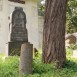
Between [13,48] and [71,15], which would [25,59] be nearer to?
[13,48]

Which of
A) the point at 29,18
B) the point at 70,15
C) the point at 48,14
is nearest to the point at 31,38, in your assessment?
the point at 29,18

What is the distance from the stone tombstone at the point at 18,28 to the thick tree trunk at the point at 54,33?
4.60m

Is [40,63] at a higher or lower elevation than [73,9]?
lower

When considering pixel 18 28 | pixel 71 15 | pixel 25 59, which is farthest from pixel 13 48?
pixel 71 15

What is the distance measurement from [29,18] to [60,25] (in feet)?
45.0

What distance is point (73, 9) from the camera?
28422mm

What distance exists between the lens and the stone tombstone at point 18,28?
13329mm

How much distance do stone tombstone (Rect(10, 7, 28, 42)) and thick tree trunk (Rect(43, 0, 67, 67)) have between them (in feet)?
15.1

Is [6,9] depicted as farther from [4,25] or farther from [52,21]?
[52,21]

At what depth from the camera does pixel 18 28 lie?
13539 millimetres

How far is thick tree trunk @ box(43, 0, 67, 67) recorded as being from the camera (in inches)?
341

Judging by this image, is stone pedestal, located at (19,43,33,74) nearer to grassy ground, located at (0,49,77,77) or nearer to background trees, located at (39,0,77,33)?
grassy ground, located at (0,49,77,77)

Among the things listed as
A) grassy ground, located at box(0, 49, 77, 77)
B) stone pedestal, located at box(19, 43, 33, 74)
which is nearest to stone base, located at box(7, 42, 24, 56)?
grassy ground, located at box(0, 49, 77, 77)

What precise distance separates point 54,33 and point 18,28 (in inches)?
197
